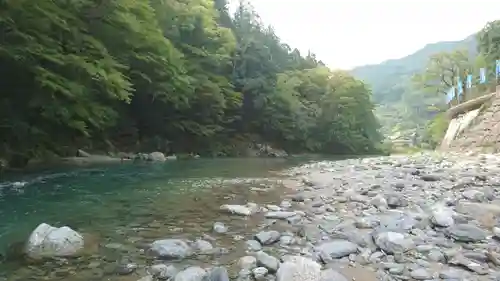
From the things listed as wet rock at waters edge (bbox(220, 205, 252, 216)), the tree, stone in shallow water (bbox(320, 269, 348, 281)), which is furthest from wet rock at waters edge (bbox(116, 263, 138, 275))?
the tree

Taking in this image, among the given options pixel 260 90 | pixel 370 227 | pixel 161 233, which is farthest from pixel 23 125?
pixel 260 90

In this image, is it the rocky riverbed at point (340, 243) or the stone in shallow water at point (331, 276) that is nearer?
the stone in shallow water at point (331, 276)

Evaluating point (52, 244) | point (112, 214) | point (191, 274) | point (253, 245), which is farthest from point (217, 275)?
point (112, 214)

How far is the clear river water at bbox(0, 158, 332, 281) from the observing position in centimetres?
302

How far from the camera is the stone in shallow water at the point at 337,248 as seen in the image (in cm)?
327

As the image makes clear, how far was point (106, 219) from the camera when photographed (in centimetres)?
449

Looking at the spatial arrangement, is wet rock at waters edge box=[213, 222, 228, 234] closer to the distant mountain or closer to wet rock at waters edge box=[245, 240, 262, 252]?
wet rock at waters edge box=[245, 240, 262, 252]

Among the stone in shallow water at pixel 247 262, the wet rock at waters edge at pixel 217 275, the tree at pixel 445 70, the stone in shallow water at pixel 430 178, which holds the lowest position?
the stone in shallow water at pixel 247 262

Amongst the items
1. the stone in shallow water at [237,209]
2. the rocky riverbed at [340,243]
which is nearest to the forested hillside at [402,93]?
the rocky riverbed at [340,243]

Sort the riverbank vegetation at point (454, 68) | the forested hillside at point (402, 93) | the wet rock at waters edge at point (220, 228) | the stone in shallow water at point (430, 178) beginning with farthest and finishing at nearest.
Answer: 1. the forested hillside at point (402, 93)
2. the riverbank vegetation at point (454, 68)
3. the stone in shallow water at point (430, 178)
4. the wet rock at waters edge at point (220, 228)

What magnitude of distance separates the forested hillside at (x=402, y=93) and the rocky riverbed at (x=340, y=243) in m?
37.5

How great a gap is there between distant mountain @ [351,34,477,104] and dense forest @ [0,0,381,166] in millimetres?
59535

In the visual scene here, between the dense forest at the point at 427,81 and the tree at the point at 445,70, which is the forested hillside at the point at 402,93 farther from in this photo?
the tree at the point at 445,70

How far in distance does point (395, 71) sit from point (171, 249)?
14031 centimetres
